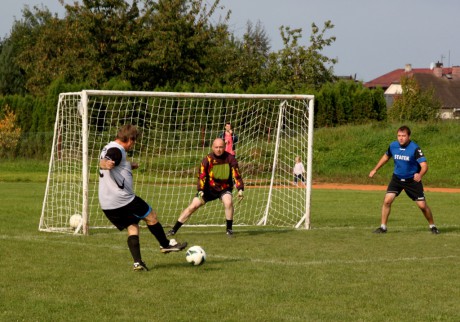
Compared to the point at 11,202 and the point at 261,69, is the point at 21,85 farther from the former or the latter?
the point at 11,202

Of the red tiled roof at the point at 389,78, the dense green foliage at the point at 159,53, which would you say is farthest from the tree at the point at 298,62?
the red tiled roof at the point at 389,78

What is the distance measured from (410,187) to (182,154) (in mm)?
7481

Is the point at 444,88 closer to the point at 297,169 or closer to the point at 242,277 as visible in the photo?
the point at 297,169

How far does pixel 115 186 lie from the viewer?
376 inches

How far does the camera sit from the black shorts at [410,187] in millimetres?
A: 13742

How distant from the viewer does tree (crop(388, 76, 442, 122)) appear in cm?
4559

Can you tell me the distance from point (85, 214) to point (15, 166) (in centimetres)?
2318

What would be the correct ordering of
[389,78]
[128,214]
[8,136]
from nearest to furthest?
[128,214] → [8,136] → [389,78]

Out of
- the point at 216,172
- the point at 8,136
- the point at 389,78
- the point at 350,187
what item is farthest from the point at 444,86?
the point at 216,172

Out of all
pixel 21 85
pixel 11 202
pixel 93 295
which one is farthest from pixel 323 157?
pixel 21 85

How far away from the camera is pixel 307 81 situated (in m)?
51.9

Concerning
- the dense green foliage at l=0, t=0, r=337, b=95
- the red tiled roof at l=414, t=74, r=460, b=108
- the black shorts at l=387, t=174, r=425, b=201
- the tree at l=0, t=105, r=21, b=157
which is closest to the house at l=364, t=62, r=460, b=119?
the red tiled roof at l=414, t=74, r=460, b=108

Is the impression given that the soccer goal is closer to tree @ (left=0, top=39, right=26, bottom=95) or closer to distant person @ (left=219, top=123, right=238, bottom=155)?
distant person @ (left=219, top=123, right=238, bottom=155)

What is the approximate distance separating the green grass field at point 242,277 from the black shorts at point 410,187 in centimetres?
66
